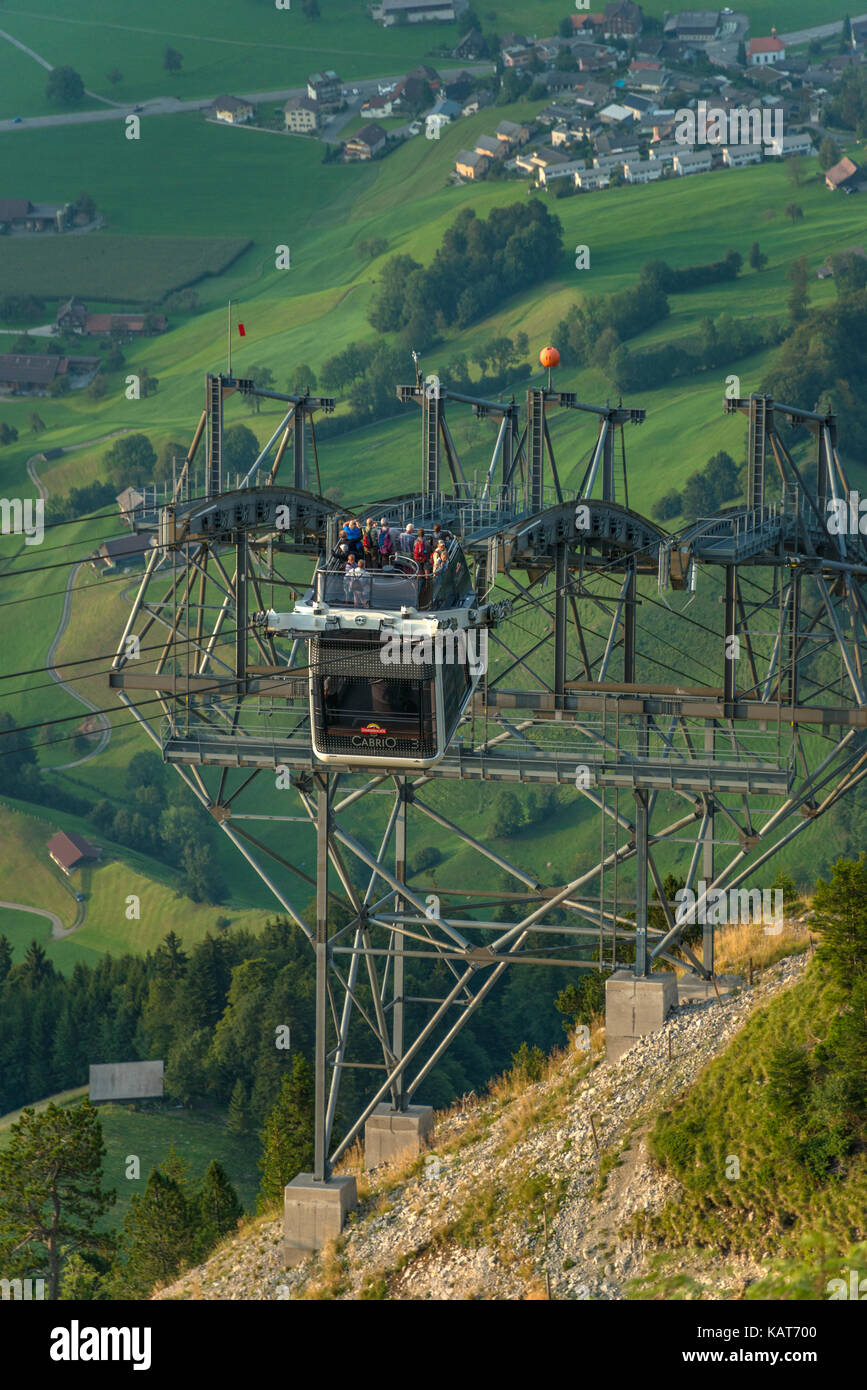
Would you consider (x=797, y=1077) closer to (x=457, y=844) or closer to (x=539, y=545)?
(x=539, y=545)

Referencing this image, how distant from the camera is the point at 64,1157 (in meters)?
64.6

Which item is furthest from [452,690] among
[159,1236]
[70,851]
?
[70,851]

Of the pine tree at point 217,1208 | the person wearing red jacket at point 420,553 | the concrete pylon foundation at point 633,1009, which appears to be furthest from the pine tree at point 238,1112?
the person wearing red jacket at point 420,553

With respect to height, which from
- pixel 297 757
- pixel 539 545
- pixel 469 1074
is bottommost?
pixel 469 1074

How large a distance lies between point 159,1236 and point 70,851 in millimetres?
125618

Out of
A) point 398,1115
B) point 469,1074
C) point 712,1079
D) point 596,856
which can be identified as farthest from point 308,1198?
point 596,856

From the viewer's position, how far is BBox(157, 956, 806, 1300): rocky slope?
49188 millimetres

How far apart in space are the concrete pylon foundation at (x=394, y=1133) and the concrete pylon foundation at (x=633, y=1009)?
723 centimetres

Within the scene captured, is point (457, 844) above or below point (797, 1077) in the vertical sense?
above

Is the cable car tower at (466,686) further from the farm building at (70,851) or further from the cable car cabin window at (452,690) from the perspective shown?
the farm building at (70,851)

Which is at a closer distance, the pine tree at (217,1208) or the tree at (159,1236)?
the tree at (159,1236)

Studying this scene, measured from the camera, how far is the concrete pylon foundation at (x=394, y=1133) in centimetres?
6131

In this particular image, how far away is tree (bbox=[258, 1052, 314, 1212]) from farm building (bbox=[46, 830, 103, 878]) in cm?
12595
